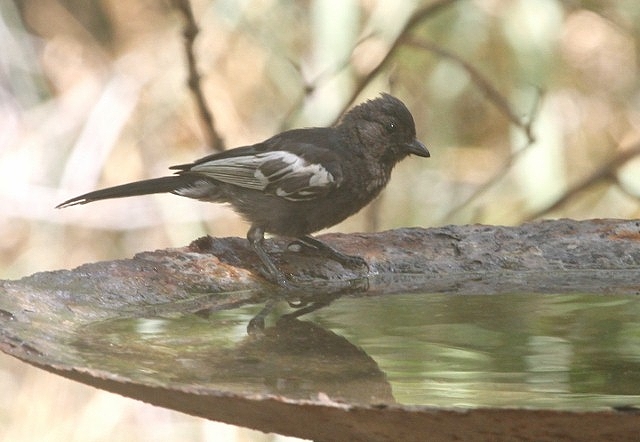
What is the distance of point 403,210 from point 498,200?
23.2 inches

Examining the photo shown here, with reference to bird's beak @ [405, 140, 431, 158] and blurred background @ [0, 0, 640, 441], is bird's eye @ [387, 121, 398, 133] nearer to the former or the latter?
bird's beak @ [405, 140, 431, 158]

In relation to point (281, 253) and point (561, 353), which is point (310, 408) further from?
point (281, 253)

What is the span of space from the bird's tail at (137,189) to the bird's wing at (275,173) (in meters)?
0.05

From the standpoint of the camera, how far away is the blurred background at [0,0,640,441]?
20.7ft

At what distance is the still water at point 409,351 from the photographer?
7.53 feet

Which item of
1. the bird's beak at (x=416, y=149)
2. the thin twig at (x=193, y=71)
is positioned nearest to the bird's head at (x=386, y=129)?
the bird's beak at (x=416, y=149)

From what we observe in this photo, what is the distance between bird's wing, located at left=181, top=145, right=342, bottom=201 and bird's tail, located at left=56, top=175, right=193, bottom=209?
5 centimetres

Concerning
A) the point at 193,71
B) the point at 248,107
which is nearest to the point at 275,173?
the point at 193,71

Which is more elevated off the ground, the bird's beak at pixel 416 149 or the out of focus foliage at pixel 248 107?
the out of focus foliage at pixel 248 107

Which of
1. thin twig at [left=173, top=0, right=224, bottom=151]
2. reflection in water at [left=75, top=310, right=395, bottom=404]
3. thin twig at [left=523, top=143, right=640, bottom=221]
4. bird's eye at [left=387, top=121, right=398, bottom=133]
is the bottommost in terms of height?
reflection in water at [left=75, top=310, right=395, bottom=404]

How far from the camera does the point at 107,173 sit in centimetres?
739

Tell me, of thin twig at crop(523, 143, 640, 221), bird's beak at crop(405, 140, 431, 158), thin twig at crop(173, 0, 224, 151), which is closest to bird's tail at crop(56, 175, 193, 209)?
thin twig at crop(173, 0, 224, 151)

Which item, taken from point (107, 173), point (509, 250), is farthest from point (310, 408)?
point (107, 173)

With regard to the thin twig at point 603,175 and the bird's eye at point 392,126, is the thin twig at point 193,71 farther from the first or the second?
the thin twig at point 603,175
